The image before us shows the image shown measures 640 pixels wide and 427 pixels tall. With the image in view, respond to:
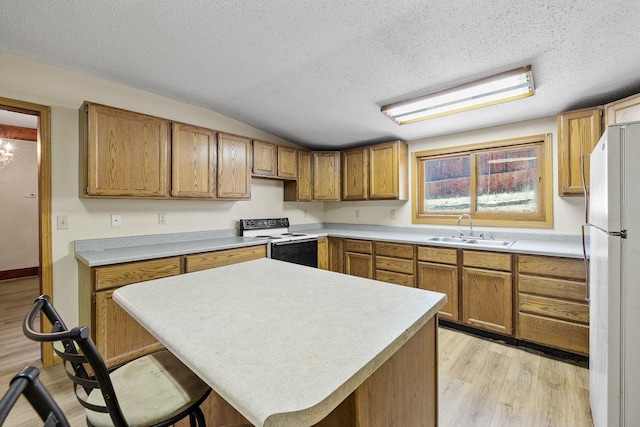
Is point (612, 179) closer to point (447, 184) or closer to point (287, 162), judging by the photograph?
point (447, 184)

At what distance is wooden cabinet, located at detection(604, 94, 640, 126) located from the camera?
77.5 inches

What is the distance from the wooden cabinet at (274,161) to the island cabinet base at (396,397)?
2.72 meters

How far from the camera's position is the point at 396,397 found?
0.89 m

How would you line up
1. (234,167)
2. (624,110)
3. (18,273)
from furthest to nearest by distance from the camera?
1. (18,273)
2. (234,167)
3. (624,110)

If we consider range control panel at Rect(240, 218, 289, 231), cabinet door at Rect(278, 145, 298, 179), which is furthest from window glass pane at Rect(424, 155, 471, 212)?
range control panel at Rect(240, 218, 289, 231)

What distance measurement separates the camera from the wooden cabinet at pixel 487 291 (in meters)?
2.51

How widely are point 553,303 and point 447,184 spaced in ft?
5.53

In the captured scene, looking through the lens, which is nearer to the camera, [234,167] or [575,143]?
[575,143]

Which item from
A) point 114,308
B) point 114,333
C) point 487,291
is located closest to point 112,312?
point 114,308

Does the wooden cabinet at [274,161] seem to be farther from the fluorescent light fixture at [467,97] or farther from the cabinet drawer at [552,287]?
the cabinet drawer at [552,287]

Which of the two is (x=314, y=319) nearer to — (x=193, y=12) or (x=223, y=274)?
(x=223, y=274)

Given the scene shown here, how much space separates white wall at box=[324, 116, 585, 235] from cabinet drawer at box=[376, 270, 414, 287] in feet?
2.63

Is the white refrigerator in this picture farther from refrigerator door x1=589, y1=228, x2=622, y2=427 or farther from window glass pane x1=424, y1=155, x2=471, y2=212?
window glass pane x1=424, y1=155, x2=471, y2=212

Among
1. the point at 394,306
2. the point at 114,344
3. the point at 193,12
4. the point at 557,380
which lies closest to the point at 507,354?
the point at 557,380
